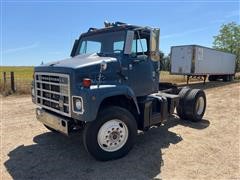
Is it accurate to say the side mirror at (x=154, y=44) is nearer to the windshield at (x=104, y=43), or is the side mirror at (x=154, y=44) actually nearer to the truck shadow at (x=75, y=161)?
the windshield at (x=104, y=43)

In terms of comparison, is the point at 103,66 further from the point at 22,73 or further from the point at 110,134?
the point at 22,73

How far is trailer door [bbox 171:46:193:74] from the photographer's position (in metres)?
22.4

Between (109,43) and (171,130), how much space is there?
10.1ft

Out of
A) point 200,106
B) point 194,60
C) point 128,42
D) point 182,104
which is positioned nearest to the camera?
point 128,42

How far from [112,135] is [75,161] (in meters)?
0.90

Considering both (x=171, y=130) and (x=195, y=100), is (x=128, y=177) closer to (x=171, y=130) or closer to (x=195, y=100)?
(x=171, y=130)

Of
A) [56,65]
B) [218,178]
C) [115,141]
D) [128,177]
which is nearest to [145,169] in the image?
[128,177]

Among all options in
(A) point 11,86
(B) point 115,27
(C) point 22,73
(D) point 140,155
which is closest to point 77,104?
(D) point 140,155

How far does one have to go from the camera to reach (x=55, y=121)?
5.41 m

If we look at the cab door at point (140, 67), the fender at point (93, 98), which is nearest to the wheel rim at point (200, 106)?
the cab door at point (140, 67)

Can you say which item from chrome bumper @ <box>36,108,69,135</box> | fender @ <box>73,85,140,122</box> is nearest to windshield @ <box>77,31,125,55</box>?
fender @ <box>73,85,140,122</box>

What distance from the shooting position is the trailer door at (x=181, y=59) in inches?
883

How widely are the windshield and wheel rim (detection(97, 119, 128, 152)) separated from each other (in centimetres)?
159

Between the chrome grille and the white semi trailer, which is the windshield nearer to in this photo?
the chrome grille
